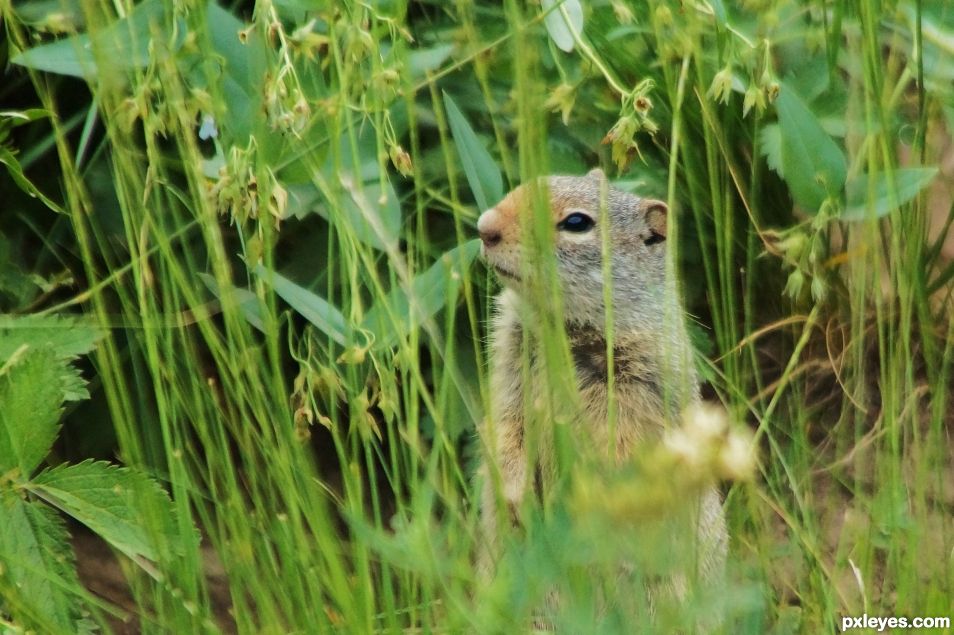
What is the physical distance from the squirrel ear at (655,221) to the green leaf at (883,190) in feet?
1.20

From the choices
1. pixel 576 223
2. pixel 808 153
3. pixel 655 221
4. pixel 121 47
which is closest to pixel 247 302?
pixel 121 47

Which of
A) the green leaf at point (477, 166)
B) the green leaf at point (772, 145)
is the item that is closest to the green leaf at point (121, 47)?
the green leaf at point (477, 166)

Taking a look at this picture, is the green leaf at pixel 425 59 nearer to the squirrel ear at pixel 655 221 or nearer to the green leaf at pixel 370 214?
the green leaf at pixel 370 214

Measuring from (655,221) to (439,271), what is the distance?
63cm

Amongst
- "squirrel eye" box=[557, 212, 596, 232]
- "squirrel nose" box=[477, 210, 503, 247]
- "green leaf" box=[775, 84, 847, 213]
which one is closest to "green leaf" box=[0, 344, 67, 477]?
"squirrel nose" box=[477, 210, 503, 247]

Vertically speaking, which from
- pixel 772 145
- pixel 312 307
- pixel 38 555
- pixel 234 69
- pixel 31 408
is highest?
pixel 234 69

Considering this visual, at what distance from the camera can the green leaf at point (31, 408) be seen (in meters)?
1.92

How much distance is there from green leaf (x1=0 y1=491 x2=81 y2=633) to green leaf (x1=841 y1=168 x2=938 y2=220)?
4.14 ft

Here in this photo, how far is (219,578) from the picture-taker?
2734 millimetres

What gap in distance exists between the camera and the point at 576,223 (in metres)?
2.38

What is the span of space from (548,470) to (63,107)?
4.60 ft

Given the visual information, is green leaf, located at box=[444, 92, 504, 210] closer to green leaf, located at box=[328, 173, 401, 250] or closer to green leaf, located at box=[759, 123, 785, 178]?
green leaf, located at box=[328, 173, 401, 250]

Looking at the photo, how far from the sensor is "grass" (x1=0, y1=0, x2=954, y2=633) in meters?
1.54

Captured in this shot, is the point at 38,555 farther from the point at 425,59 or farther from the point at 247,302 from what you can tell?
the point at 425,59
